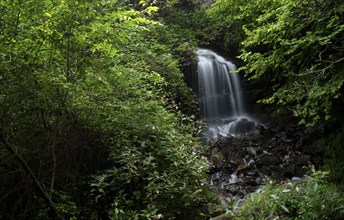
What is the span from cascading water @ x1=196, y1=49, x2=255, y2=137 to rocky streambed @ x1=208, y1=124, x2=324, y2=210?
1.86 m

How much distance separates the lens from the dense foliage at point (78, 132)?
3.54 m

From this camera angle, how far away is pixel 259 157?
971 cm

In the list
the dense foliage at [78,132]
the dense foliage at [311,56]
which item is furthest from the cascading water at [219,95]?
the dense foliage at [78,132]

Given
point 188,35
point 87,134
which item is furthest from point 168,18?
point 87,134

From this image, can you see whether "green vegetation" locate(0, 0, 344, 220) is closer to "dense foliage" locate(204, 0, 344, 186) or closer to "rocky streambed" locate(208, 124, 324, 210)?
"dense foliage" locate(204, 0, 344, 186)

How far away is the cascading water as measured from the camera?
45.0 feet

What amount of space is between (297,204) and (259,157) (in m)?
5.77

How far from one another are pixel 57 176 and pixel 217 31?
39.5 ft

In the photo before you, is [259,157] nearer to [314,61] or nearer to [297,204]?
[314,61]

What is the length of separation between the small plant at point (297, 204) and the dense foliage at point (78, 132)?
0.81 m

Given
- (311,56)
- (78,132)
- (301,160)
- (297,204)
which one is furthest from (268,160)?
(78,132)

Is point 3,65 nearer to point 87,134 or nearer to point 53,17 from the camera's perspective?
point 53,17

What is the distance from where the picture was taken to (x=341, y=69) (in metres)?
4.40

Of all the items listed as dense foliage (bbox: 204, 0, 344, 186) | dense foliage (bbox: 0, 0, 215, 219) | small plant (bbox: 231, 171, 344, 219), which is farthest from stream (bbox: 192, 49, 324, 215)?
dense foliage (bbox: 0, 0, 215, 219)
